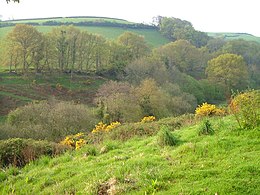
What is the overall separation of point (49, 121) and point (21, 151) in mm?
23712

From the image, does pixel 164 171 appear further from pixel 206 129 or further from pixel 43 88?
pixel 43 88

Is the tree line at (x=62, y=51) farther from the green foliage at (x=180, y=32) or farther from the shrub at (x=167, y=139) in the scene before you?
the shrub at (x=167, y=139)

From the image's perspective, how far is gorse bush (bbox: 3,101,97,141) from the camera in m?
33.7

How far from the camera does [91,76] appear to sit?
264ft

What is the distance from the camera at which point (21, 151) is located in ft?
42.7

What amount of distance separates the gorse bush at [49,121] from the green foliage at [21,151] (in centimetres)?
2009

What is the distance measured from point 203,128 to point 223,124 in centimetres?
129

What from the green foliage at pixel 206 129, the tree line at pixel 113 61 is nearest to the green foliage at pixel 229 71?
the tree line at pixel 113 61

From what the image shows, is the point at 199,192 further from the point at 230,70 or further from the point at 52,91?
the point at 230,70

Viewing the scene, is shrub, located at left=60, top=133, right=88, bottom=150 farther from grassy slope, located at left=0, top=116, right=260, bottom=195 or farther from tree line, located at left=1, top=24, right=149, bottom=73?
tree line, located at left=1, top=24, right=149, bottom=73

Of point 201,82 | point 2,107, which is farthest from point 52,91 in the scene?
point 201,82

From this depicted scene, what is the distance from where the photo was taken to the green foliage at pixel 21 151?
41.3 feet

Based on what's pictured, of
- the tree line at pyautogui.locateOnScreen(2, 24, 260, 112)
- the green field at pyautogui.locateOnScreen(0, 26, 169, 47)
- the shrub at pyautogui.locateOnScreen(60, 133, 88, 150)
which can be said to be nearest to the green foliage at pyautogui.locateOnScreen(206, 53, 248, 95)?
the tree line at pyautogui.locateOnScreen(2, 24, 260, 112)

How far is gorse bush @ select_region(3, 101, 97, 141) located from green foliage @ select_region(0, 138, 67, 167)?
20090mm
